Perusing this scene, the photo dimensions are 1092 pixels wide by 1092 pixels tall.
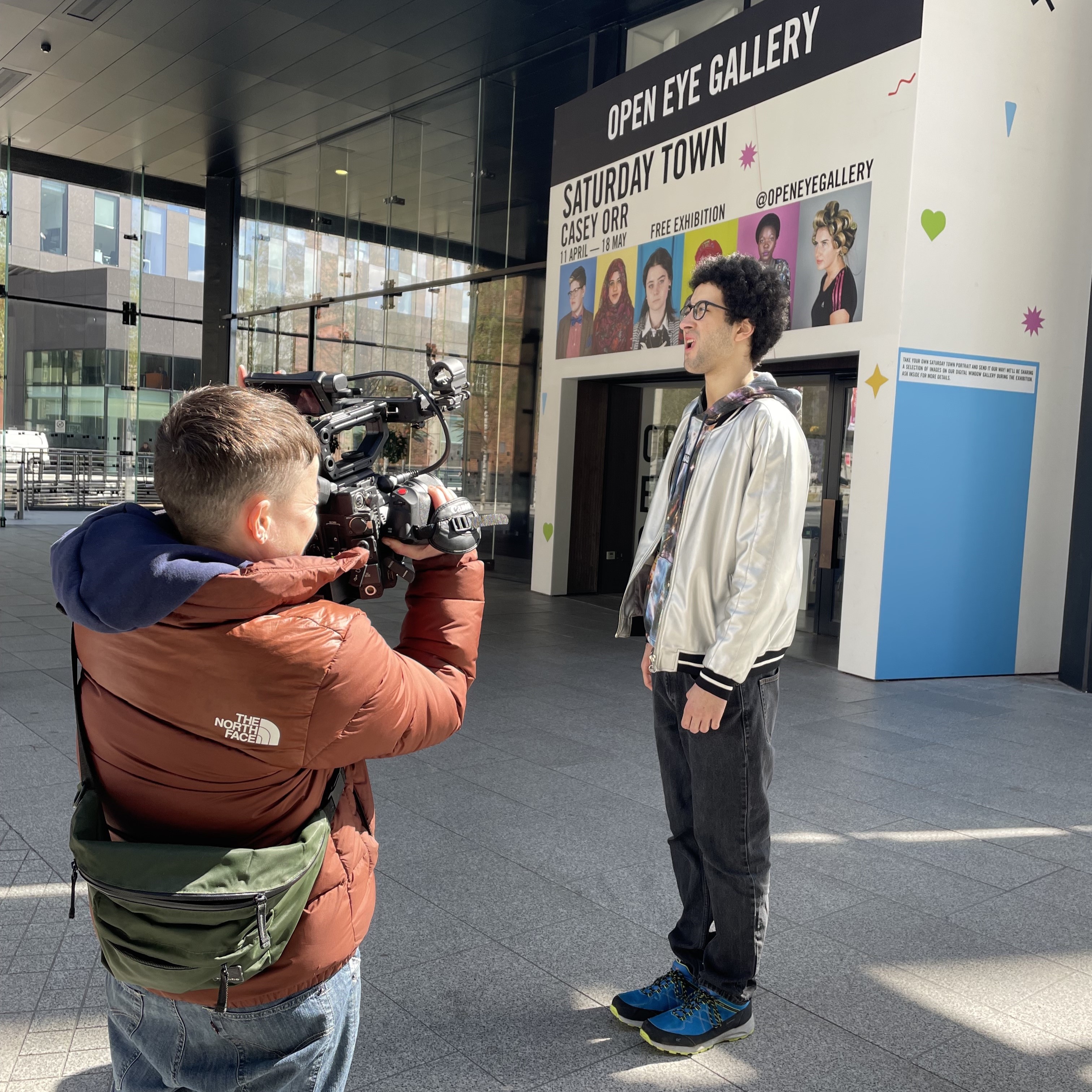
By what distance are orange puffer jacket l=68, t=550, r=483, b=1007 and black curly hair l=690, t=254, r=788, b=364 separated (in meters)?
1.35

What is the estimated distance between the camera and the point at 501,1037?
238 centimetres

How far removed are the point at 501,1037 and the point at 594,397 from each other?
8.39 m

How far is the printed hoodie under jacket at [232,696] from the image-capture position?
115 centimetres

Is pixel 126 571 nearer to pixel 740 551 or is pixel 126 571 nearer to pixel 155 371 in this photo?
pixel 740 551

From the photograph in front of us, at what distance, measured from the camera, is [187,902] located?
1194 mm

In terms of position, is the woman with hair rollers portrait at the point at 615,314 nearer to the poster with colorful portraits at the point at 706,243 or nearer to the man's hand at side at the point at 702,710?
the poster with colorful portraits at the point at 706,243

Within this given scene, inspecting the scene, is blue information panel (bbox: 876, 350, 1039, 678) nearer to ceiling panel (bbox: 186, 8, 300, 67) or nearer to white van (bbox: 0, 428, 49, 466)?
ceiling panel (bbox: 186, 8, 300, 67)

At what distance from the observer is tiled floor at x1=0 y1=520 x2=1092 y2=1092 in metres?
2.33

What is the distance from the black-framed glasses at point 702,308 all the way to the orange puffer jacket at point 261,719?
4.36 ft

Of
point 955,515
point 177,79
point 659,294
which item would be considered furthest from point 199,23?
point 955,515

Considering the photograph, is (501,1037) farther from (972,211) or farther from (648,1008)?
(972,211)

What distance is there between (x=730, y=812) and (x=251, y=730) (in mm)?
1360

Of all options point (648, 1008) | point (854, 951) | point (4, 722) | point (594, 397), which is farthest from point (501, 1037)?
point (594, 397)

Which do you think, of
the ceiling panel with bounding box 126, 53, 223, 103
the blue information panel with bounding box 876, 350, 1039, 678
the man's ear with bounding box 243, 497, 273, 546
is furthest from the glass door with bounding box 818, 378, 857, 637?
the ceiling panel with bounding box 126, 53, 223, 103
